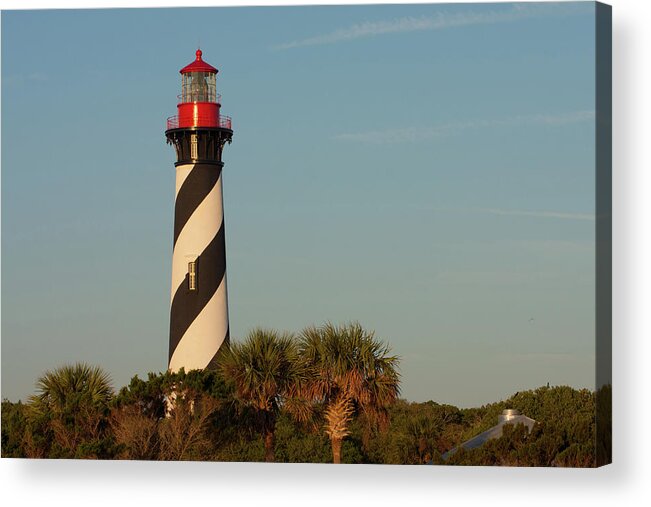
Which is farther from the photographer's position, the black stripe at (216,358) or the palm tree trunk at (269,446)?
the black stripe at (216,358)

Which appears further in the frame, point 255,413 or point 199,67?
point 199,67

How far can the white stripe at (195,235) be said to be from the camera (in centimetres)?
3375

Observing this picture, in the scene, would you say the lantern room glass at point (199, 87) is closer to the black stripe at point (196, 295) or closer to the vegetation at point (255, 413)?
the black stripe at point (196, 295)

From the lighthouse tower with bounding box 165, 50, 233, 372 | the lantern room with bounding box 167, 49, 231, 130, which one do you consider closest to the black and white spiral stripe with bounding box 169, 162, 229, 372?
the lighthouse tower with bounding box 165, 50, 233, 372

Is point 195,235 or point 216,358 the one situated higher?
point 195,235

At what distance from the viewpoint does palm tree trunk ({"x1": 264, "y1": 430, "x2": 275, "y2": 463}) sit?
98.5ft

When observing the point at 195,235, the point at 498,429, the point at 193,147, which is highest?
the point at 193,147

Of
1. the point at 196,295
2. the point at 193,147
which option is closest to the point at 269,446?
the point at 196,295

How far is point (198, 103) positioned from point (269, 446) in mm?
7421

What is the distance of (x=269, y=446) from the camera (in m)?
30.3

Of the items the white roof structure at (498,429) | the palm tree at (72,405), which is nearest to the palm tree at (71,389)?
the palm tree at (72,405)

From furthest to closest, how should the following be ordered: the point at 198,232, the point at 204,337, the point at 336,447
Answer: the point at 198,232 < the point at 204,337 < the point at 336,447

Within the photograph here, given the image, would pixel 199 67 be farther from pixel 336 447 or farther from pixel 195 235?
pixel 336 447

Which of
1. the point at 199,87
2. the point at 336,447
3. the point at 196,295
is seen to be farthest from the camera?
the point at 196,295
